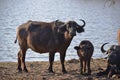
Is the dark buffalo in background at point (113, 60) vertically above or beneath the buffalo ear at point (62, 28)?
beneath

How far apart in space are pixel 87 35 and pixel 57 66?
13.0 meters

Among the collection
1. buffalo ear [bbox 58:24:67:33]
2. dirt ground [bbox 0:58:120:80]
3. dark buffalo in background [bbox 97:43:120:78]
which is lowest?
dirt ground [bbox 0:58:120:80]

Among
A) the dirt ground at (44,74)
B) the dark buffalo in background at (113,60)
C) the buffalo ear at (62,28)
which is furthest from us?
the buffalo ear at (62,28)

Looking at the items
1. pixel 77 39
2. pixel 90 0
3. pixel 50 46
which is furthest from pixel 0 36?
pixel 90 0

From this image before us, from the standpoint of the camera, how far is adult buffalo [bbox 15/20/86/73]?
1131 centimetres

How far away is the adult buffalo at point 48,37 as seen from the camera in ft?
37.1

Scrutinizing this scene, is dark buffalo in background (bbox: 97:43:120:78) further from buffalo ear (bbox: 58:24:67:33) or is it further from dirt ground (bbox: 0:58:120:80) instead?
buffalo ear (bbox: 58:24:67:33)

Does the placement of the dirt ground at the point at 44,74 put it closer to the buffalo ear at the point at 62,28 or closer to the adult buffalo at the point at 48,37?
the adult buffalo at the point at 48,37

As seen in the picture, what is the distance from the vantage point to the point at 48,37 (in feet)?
38.3

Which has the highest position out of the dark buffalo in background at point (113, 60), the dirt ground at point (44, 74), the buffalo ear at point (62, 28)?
the buffalo ear at point (62, 28)

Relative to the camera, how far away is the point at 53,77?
11070 mm

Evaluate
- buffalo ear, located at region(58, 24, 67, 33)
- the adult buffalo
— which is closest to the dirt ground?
the adult buffalo

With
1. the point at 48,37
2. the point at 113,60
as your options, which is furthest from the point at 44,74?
the point at 113,60

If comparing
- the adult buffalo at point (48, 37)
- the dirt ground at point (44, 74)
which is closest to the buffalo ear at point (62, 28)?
the adult buffalo at point (48, 37)
